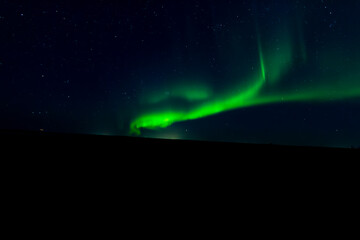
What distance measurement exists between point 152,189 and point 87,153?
0.60 m

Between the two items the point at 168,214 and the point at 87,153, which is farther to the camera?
the point at 168,214

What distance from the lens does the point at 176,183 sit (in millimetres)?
1857

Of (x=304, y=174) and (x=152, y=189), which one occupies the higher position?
(x=304, y=174)

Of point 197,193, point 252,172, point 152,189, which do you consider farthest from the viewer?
point 252,172

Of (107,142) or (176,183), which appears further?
(176,183)

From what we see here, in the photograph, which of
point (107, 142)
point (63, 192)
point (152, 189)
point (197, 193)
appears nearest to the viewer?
point (63, 192)

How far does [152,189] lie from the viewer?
1.79m

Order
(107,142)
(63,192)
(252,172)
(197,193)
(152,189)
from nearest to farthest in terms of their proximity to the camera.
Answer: (63,192), (107,142), (152,189), (197,193), (252,172)

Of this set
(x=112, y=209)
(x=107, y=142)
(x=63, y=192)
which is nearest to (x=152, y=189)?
(x=112, y=209)

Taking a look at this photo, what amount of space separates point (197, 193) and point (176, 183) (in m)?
0.22

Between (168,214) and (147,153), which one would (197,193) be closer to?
(168,214)

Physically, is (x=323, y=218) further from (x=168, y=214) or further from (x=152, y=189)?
(x=152, y=189)

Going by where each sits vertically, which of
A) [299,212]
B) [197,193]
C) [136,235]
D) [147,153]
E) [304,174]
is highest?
[147,153]

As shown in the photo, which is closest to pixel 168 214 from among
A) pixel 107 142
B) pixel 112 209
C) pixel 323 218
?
pixel 112 209
